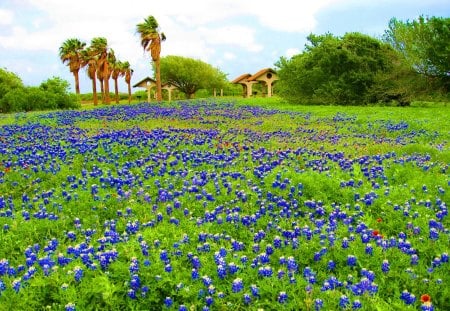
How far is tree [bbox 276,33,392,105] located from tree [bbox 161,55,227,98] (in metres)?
45.9

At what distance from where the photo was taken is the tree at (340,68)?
32.5 metres

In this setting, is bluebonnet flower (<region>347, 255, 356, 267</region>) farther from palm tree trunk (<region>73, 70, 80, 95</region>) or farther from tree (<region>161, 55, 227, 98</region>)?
tree (<region>161, 55, 227, 98</region>)

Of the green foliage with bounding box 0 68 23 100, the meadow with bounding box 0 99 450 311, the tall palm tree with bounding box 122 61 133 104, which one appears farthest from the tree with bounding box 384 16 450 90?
the tall palm tree with bounding box 122 61 133 104

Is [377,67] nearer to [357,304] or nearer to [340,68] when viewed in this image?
[340,68]

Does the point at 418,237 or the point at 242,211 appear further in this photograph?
the point at 242,211

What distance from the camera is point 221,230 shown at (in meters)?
5.46

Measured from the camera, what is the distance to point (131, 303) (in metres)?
3.76

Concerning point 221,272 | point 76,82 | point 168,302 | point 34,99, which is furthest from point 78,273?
point 76,82

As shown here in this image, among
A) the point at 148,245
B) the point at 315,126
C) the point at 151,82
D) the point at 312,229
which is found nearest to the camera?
the point at 148,245

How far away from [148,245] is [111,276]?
724 millimetres

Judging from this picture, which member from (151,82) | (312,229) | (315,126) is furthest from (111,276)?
(151,82)

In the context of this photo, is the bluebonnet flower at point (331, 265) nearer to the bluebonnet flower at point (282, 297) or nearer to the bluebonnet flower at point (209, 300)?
the bluebonnet flower at point (282, 297)

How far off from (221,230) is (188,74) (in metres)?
75.7

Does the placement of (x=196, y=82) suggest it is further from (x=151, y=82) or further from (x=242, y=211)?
(x=242, y=211)
